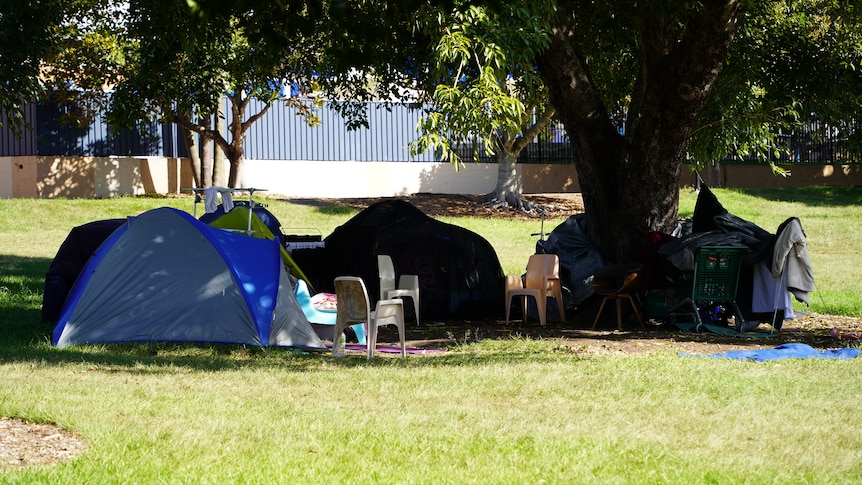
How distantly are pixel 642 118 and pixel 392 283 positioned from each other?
10.9 ft

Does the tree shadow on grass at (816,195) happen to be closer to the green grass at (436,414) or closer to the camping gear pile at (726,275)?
the camping gear pile at (726,275)

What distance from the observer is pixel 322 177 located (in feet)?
103

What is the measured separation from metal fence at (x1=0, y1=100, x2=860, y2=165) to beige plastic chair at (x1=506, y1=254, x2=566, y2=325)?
15425 millimetres

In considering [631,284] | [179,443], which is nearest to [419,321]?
[631,284]

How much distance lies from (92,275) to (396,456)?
5.77 metres

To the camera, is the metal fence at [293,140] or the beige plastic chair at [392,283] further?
the metal fence at [293,140]

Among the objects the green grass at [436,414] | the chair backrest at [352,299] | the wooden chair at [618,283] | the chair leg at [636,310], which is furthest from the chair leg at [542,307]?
the chair backrest at [352,299]

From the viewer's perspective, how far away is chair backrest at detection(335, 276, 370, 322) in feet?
30.9

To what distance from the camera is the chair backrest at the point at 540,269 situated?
12609 mm

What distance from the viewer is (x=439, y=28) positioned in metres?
10.1

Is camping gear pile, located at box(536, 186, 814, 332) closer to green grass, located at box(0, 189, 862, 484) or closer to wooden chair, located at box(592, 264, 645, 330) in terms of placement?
wooden chair, located at box(592, 264, 645, 330)

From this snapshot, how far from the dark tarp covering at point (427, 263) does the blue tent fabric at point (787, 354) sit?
3947 mm

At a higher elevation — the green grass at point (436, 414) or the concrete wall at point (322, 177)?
the concrete wall at point (322, 177)

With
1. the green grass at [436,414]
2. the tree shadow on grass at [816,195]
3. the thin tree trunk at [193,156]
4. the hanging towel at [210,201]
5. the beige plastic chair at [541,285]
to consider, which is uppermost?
the thin tree trunk at [193,156]
